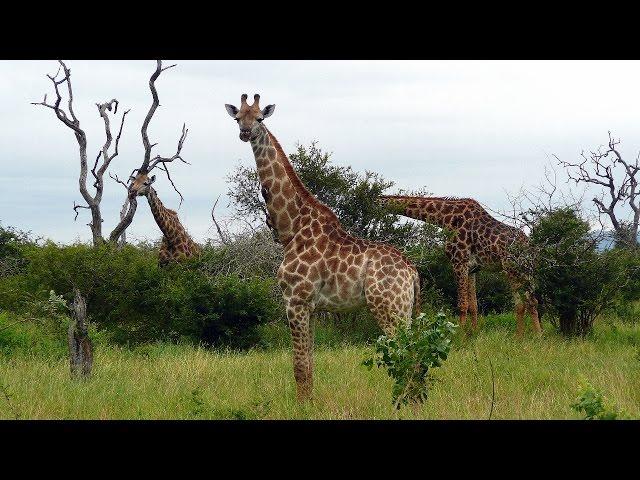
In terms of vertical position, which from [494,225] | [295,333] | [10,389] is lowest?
[10,389]

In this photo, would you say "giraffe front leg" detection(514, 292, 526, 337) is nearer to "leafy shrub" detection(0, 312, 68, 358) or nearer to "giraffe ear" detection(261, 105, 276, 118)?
"giraffe ear" detection(261, 105, 276, 118)

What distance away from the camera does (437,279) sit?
14.6 m

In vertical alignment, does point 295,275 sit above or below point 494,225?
below

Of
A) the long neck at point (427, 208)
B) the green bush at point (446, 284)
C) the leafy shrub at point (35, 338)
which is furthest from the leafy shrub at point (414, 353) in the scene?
the long neck at point (427, 208)

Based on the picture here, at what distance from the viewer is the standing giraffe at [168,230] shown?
1436 centimetres

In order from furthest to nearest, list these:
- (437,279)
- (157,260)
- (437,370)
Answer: (437,279) < (157,260) < (437,370)

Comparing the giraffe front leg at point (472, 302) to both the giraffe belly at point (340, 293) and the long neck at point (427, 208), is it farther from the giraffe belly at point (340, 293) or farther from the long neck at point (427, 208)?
the giraffe belly at point (340, 293)

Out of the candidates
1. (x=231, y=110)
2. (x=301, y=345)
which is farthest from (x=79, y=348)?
(x=231, y=110)

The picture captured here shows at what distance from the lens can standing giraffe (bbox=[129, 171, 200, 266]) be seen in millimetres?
14359

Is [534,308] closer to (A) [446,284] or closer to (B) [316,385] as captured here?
(A) [446,284]

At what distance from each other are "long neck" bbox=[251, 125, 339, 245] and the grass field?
5.23 feet
